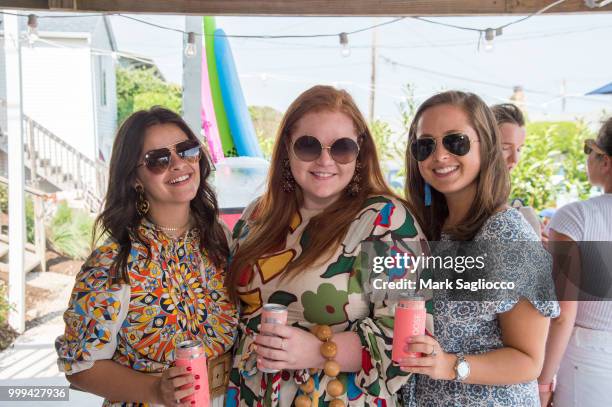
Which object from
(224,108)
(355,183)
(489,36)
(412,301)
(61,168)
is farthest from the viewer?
(61,168)

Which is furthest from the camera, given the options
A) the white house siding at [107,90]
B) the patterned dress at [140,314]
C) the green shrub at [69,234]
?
the white house siding at [107,90]

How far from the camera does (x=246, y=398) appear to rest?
5.81 ft

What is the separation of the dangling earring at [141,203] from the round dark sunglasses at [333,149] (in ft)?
1.86

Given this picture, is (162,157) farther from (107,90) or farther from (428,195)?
(107,90)

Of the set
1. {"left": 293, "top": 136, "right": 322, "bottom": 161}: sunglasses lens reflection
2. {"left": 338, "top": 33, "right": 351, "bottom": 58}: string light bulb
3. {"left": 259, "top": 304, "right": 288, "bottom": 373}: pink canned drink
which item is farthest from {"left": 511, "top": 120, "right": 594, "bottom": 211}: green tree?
{"left": 259, "top": 304, "right": 288, "bottom": 373}: pink canned drink

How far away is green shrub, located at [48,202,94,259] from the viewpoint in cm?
905

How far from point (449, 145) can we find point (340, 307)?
63 centimetres

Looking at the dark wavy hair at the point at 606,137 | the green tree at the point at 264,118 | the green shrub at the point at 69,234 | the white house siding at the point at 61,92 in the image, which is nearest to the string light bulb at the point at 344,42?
the dark wavy hair at the point at 606,137

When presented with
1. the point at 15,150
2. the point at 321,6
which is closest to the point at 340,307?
the point at 321,6

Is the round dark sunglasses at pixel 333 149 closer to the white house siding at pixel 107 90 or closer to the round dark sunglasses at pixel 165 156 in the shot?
the round dark sunglasses at pixel 165 156

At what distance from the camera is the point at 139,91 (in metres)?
22.5

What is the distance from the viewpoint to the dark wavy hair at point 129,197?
184cm

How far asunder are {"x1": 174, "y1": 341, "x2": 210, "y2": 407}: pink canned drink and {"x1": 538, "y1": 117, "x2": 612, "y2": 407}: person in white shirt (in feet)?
4.72

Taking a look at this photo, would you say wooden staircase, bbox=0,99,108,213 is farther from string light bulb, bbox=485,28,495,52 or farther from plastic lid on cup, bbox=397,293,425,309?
plastic lid on cup, bbox=397,293,425,309
